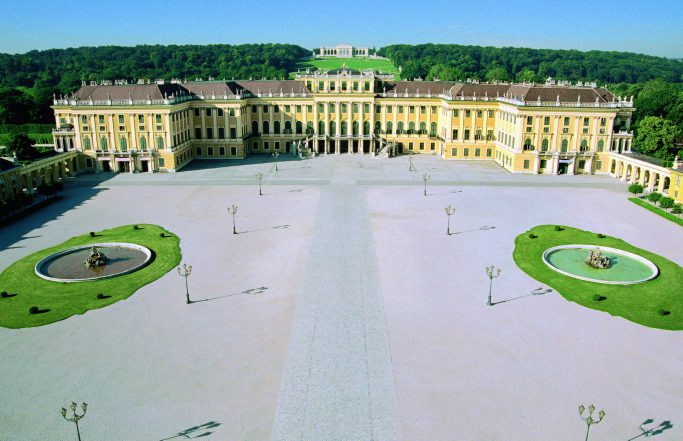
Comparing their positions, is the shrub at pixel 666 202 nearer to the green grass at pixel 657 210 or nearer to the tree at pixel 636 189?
the green grass at pixel 657 210

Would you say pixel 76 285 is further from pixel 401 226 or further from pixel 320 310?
pixel 401 226

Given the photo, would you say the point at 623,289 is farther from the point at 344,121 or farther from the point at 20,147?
the point at 20,147

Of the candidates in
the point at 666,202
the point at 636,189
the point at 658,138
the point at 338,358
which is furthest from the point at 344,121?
the point at 338,358

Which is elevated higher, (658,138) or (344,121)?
(344,121)

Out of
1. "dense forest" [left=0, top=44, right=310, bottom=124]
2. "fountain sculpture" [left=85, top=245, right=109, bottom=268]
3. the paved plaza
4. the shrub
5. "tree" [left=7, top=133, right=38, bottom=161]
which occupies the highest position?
"dense forest" [left=0, top=44, right=310, bottom=124]

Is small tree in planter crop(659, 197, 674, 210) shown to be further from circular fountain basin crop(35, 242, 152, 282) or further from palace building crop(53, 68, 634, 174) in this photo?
circular fountain basin crop(35, 242, 152, 282)

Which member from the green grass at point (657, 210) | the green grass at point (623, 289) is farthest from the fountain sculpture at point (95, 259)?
the green grass at point (657, 210)

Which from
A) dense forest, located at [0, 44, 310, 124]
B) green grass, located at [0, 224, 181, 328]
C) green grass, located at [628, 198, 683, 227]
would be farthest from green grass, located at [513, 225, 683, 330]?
dense forest, located at [0, 44, 310, 124]
